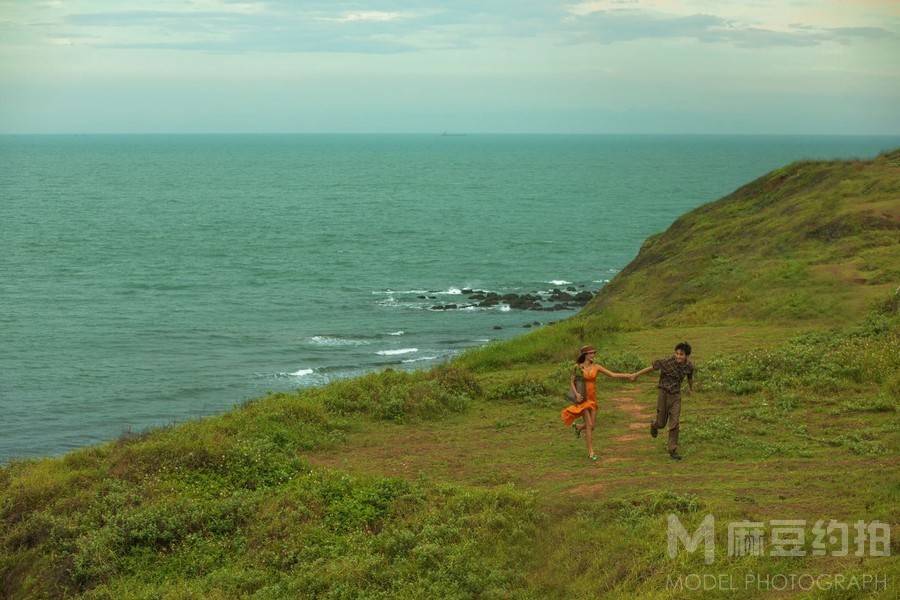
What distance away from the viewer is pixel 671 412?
1425cm

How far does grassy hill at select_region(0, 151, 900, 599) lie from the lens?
37.2ft

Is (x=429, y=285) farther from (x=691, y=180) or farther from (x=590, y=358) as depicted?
(x=691, y=180)

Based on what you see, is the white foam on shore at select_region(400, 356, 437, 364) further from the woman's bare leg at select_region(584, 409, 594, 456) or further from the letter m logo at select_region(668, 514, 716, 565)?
the letter m logo at select_region(668, 514, 716, 565)

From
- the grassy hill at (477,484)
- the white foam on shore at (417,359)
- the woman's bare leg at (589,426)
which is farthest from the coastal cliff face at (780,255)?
the woman's bare leg at (589,426)

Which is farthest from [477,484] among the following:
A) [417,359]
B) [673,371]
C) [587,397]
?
[417,359]

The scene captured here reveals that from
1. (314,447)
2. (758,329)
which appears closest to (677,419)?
(314,447)

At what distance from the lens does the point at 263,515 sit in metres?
13.0

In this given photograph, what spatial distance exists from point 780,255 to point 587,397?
17.9m

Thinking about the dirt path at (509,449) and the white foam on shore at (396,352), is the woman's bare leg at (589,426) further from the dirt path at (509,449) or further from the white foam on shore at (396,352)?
the white foam on shore at (396,352)

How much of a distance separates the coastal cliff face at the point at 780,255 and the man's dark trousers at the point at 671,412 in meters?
10.8

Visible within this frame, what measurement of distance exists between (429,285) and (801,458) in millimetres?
42550

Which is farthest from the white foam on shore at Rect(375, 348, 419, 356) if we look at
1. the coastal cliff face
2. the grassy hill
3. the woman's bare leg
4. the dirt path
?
the woman's bare leg

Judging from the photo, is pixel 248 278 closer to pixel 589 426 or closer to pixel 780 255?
pixel 780 255

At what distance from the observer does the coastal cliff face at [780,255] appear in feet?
82.3
